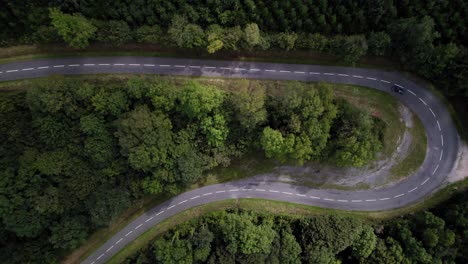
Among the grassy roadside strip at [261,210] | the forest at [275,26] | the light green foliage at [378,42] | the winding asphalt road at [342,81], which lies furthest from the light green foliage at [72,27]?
the light green foliage at [378,42]

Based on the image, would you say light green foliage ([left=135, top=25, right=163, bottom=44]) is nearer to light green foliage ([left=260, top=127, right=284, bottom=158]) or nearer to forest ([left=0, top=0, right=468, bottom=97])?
forest ([left=0, top=0, right=468, bottom=97])

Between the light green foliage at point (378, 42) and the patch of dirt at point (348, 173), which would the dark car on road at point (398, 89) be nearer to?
the patch of dirt at point (348, 173)

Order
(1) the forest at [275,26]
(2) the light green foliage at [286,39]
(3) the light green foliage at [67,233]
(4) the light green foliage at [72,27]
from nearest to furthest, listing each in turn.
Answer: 1. (1) the forest at [275,26]
2. (4) the light green foliage at [72,27]
3. (2) the light green foliage at [286,39]
4. (3) the light green foliage at [67,233]

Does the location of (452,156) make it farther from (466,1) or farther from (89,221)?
(89,221)

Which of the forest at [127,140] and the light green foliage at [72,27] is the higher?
the light green foliage at [72,27]

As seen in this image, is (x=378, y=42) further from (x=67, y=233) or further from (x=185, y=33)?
(x=67, y=233)

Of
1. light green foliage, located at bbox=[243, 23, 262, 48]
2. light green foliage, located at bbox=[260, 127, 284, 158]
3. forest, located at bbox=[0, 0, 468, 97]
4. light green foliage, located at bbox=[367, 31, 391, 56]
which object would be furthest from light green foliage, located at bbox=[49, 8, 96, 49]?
light green foliage, located at bbox=[367, 31, 391, 56]
